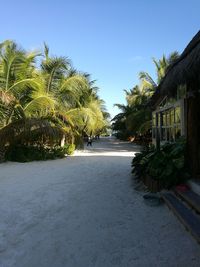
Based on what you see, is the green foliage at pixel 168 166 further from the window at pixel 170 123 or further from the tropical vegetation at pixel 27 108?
the tropical vegetation at pixel 27 108

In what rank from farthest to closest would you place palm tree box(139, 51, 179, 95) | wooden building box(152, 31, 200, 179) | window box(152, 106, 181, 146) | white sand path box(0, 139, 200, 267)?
palm tree box(139, 51, 179, 95), window box(152, 106, 181, 146), wooden building box(152, 31, 200, 179), white sand path box(0, 139, 200, 267)

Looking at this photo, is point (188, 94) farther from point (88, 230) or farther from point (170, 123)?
point (170, 123)

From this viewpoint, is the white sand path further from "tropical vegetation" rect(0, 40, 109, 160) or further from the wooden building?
"tropical vegetation" rect(0, 40, 109, 160)

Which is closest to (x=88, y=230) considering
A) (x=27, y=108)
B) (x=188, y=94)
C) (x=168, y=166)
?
(x=168, y=166)

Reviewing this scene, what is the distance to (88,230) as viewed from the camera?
15.7ft

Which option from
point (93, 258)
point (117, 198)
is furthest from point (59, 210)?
point (93, 258)

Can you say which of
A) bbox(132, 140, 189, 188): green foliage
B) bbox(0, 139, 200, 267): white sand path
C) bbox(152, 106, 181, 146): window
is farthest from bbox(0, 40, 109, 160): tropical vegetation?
bbox(132, 140, 189, 188): green foliage

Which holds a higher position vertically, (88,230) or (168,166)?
(168,166)

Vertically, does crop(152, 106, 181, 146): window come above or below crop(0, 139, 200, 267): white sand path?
above

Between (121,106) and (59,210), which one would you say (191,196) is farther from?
(121,106)

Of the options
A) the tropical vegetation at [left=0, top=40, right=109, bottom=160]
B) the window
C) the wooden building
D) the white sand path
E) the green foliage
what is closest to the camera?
the white sand path

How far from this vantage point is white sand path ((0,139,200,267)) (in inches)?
147

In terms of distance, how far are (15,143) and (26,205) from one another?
8593 millimetres

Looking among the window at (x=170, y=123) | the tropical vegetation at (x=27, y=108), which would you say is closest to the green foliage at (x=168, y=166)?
the window at (x=170, y=123)
